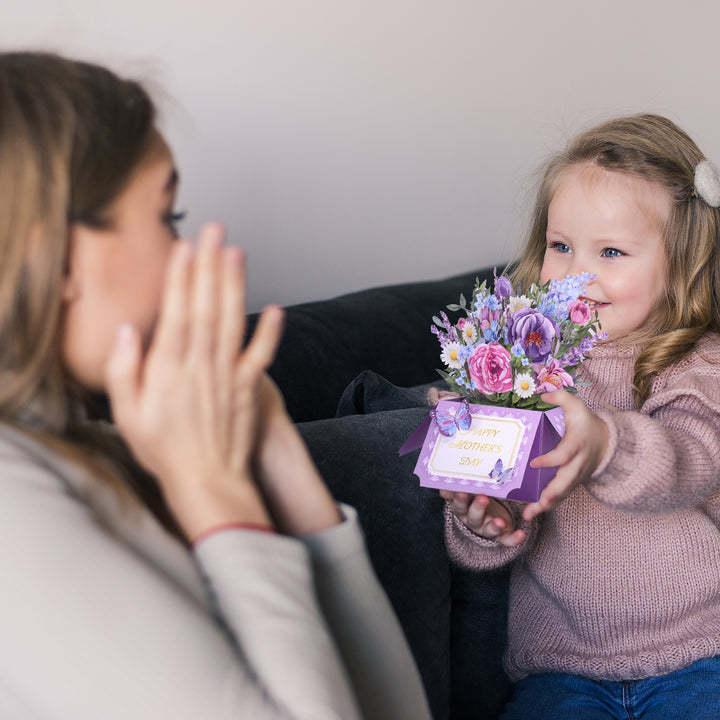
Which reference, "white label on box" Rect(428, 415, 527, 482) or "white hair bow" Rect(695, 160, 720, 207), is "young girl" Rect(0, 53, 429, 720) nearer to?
"white label on box" Rect(428, 415, 527, 482)

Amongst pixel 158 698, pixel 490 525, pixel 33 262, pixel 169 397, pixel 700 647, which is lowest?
pixel 700 647

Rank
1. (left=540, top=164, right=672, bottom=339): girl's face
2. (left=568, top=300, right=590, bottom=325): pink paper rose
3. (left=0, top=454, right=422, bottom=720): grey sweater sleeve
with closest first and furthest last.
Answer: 1. (left=0, top=454, right=422, bottom=720): grey sweater sleeve
2. (left=568, top=300, right=590, bottom=325): pink paper rose
3. (left=540, top=164, right=672, bottom=339): girl's face

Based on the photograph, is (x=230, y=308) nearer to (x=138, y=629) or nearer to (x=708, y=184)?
(x=138, y=629)

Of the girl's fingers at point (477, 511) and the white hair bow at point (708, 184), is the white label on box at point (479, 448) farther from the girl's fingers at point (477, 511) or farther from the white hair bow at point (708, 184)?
the white hair bow at point (708, 184)

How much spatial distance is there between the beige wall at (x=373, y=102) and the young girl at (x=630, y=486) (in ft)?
2.17

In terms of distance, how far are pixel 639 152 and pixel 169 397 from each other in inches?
48.7

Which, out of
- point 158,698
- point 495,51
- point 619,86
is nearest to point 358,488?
point 158,698

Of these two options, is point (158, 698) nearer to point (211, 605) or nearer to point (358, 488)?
point (211, 605)

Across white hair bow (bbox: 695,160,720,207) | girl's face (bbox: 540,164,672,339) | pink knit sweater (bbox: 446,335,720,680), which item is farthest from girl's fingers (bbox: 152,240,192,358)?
white hair bow (bbox: 695,160,720,207)

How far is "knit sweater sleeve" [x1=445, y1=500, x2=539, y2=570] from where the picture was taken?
5.13 ft

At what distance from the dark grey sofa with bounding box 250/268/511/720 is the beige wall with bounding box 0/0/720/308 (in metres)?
0.27

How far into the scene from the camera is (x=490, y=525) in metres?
1.51

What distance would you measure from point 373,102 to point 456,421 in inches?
51.5

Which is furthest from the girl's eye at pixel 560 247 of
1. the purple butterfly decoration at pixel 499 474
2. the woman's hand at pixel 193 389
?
the woman's hand at pixel 193 389
